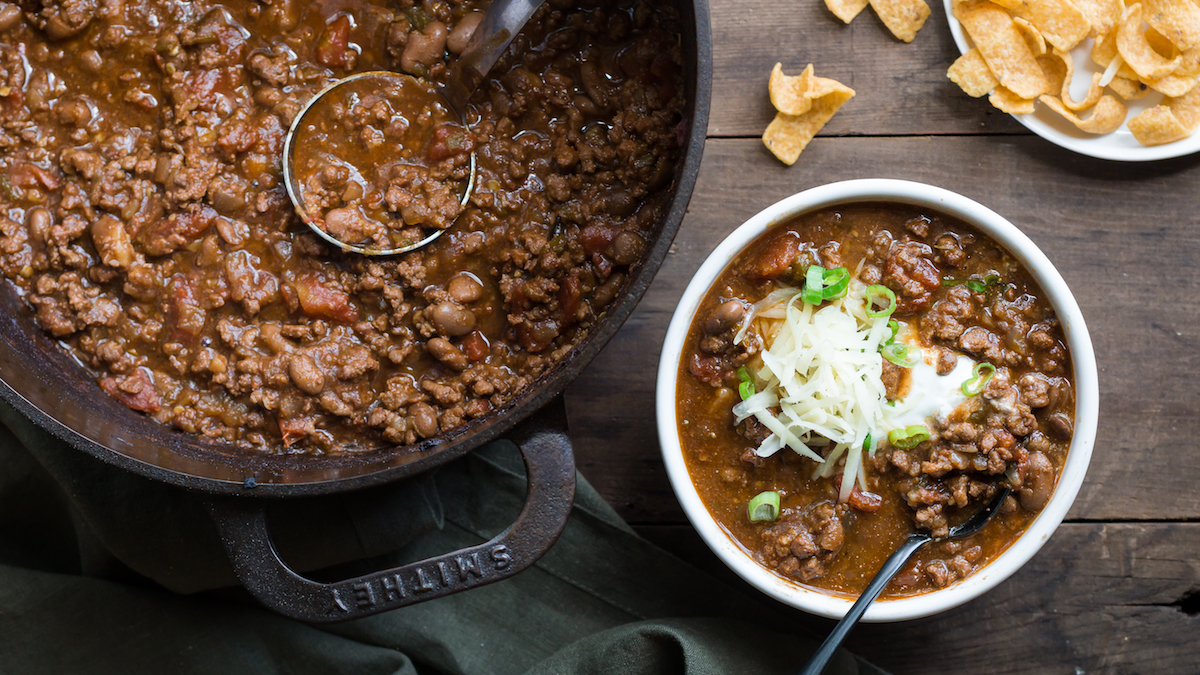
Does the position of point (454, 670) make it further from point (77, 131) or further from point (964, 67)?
point (964, 67)

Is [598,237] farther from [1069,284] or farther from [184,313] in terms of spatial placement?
[1069,284]

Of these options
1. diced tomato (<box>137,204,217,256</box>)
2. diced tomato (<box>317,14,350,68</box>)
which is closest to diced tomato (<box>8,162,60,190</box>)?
diced tomato (<box>137,204,217,256</box>)

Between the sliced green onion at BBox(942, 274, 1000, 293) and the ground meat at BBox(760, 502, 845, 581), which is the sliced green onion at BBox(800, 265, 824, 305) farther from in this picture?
the ground meat at BBox(760, 502, 845, 581)

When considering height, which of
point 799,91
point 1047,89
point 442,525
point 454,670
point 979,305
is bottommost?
point 454,670

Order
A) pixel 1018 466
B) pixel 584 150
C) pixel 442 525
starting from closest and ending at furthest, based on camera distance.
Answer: pixel 1018 466
pixel 584 150
pixel 442 525

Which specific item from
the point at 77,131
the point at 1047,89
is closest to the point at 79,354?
the point at 77,131

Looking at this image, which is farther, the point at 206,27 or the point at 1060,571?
the point at 1060,571

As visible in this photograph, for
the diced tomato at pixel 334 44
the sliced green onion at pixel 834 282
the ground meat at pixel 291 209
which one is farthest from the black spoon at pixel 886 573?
the diced tomato at pixel 334 44

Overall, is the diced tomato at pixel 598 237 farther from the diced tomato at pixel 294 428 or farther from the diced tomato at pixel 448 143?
the diced tomato at pixel 294 428
